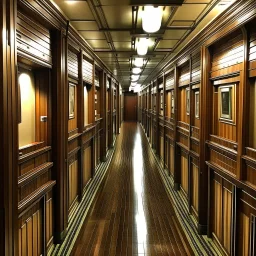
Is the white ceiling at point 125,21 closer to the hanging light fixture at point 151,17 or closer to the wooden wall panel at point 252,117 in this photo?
the hanging light fixture at point 151,17

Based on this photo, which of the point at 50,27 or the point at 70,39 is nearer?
the point at 50,27

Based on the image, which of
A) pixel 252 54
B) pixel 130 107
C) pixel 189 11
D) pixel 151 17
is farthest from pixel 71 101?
pixel 130 107

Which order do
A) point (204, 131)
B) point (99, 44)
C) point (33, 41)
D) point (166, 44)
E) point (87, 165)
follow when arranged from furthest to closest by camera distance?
point (87, 165) < point (99, 44) < point (166, 44) < point (204, 131) < point (33, 41)

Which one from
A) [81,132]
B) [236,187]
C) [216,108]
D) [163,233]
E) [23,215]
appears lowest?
[163,233]

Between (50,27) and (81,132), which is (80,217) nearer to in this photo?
(81,132)

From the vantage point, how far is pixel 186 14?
3.98m

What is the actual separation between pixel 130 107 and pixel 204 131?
25.9 meters

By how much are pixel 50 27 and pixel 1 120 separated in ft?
6.19

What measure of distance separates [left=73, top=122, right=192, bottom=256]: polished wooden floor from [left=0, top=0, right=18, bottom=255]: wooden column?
1.81 meters

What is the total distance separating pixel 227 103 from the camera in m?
3.86

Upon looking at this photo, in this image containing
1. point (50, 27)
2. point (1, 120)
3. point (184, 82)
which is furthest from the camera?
point (184, 82)

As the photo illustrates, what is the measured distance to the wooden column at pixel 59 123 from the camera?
4.04 metres

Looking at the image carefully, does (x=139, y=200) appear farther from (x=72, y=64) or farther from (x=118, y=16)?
(x=118, y=16)

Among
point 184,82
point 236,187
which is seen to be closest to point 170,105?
point 184,82
